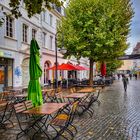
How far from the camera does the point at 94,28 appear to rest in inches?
1151

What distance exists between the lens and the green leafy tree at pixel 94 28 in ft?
95.3

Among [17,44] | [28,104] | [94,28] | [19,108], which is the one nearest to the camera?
[19,108]

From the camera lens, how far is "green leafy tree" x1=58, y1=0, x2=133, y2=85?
29047 mm

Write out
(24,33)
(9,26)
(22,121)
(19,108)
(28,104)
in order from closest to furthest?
1. (19,108)
2. (28,104)
3. (22,121)
4. (9,26)
5. (24,33)

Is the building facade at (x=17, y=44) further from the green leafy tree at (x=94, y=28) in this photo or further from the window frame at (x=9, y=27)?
the green leafy tree at (x=94, y=28)

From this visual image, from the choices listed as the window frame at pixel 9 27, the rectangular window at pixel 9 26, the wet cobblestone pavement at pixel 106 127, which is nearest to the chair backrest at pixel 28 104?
the wet cobblestone pavement at pixel 106 127

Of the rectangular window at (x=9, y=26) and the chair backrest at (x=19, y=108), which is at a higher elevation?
the rectangular window at (x=9, y=26)

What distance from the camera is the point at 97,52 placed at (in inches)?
1174

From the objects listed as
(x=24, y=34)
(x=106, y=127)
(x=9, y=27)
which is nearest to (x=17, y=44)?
(x=9, y=27)

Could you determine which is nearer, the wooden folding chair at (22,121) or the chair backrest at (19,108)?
the wooden folding chair at (22,121)

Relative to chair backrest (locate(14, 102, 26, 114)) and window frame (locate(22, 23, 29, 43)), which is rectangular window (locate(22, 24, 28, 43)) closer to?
window frame (locate(22, 23, 29, 43))

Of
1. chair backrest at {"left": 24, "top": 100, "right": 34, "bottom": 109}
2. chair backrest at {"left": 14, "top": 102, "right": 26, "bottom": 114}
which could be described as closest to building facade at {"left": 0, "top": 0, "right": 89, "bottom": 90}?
chair backrest at {"left": 24, "top": 100, "right": 34, "bottom": 109}

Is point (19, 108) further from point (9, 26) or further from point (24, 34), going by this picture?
point (24, 34)

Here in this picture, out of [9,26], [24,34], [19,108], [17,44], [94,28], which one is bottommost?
[19,108]
